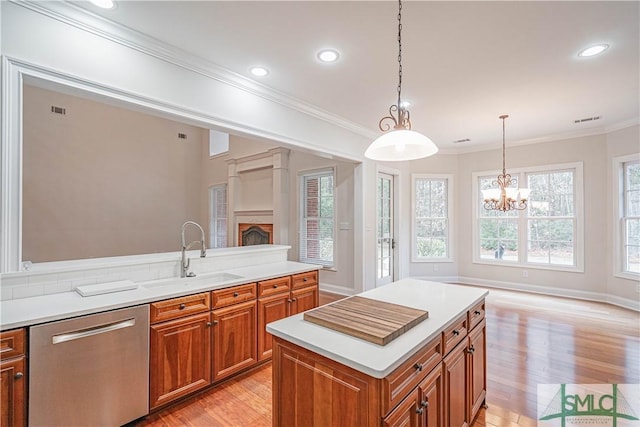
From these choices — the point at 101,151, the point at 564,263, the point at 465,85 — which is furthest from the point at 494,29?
the point at 101,151

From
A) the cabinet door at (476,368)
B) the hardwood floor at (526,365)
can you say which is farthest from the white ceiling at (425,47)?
the hardwood floor at (526,365)

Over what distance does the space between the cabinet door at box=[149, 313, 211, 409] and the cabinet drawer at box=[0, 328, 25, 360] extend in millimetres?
637

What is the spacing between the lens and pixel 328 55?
2.55m

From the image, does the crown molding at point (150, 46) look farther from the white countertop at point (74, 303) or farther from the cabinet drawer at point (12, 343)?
the cabinet drawer at point (12, 343)

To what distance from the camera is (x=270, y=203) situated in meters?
6.29

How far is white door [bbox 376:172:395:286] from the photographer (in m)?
5.35

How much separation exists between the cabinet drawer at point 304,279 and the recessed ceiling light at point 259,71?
6.62ft

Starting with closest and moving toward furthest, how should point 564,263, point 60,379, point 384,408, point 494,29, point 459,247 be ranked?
1. point 384,408
2. point 60,379
3. point 494,29
4. point 564,263
5. point 459,247

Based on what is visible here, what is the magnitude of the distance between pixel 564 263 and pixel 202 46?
20.5ft

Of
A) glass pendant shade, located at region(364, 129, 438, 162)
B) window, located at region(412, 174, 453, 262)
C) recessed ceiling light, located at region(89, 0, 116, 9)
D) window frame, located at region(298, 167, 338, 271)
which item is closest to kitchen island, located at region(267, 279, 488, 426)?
glass pendant shade, located at region(364, 129, 438, 162)

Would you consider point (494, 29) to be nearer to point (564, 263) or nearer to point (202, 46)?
point (202, 46)

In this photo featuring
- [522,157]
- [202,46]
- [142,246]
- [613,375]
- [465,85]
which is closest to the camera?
[202,46]

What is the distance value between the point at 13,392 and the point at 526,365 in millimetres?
3790

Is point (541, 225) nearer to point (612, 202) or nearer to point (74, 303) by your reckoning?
point (612, 202)
